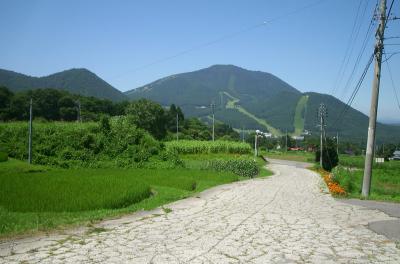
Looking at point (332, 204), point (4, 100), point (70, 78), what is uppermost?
point (70, 78)

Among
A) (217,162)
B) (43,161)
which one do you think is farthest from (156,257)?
(217,162)

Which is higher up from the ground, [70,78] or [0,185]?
[70,78]

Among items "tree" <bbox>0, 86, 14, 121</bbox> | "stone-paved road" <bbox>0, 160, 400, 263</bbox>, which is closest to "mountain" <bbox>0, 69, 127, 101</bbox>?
"tree" <bbox>0, 86, 14, 121</bbox>

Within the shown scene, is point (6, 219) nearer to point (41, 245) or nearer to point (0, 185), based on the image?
point (41, 245)

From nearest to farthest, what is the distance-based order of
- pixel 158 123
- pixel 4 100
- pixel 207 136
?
pixel 4 100, pixel 158 123, pixel 207 136

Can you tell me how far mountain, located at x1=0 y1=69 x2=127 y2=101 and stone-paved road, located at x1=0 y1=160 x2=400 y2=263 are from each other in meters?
147

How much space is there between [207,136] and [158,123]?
15054 millimetres

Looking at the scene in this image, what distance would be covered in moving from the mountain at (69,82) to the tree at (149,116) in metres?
83.4

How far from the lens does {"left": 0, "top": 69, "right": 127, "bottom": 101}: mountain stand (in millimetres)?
150875

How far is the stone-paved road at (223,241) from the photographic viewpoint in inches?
262

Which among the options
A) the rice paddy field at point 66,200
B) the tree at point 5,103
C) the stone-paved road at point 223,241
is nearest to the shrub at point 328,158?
the rice paddy field at point 66,200

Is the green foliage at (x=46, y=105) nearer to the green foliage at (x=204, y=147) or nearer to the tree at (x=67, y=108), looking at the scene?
the tree at (x=67, y=108)

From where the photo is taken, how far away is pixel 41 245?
7.04 m

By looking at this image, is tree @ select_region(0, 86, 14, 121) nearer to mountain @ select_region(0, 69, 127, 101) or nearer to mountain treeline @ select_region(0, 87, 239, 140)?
mountain treeline @ select_region(0, 87, 239, 140)
